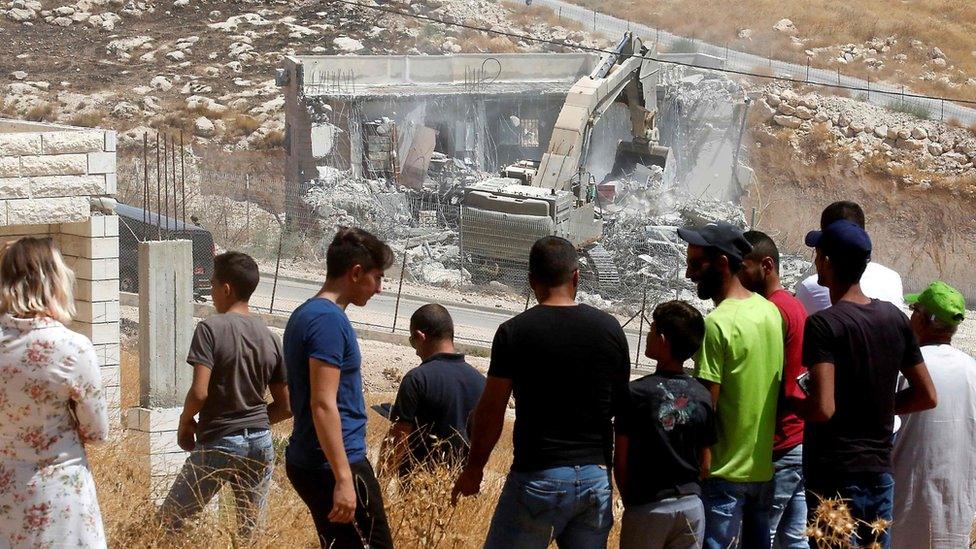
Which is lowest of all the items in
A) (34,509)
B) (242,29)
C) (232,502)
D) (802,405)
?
(232,502)

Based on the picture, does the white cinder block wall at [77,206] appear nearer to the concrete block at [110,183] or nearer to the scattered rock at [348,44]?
the concrete block at [110,183]

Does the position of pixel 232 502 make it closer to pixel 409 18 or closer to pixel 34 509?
pixel 34 509

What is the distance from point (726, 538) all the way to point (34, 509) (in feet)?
8.71

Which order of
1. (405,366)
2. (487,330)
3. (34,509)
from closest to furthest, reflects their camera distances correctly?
(34,509)
(405,366)
(487,330)

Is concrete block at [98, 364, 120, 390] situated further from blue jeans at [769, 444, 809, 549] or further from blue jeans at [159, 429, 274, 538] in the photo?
blue jeans at [769, 444, 809, 549]

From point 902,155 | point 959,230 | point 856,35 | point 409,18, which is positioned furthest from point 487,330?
point 856,35

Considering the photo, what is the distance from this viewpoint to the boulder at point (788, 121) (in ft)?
139

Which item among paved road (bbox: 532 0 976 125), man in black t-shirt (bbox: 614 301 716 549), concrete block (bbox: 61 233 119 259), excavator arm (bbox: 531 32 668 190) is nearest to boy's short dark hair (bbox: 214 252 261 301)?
man in black t-shirt (bbox: 614 301 716 549)

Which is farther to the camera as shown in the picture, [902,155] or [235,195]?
[902,155]

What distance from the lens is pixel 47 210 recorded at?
8688 millimetres

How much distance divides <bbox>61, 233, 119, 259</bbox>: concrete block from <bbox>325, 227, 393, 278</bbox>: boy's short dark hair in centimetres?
504

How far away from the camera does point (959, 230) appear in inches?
1485

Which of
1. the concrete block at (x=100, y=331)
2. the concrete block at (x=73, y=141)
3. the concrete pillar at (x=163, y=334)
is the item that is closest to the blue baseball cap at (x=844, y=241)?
the concrete pillar at (x=163, y=334)

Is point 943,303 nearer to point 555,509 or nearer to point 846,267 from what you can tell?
point 846,267
